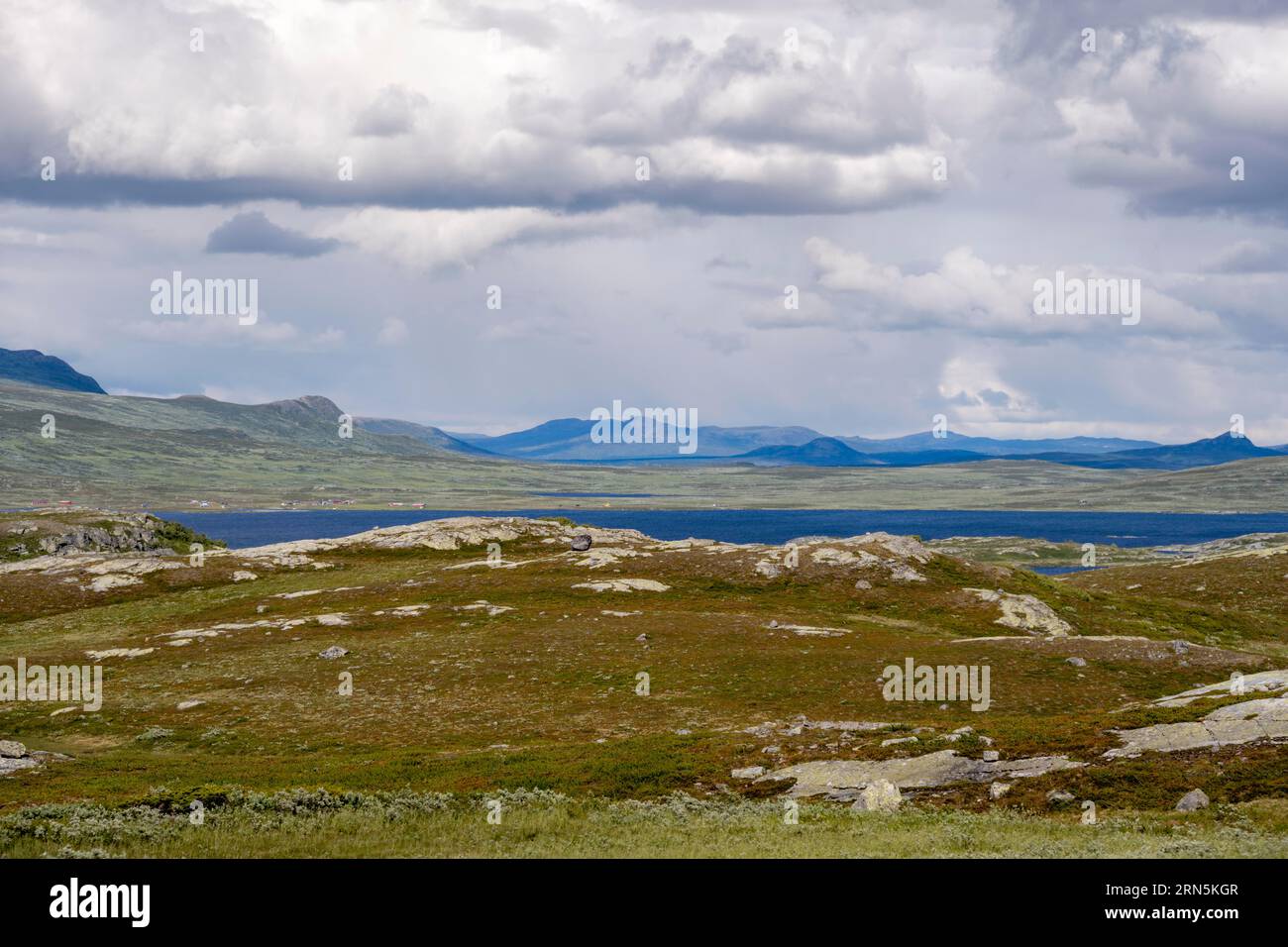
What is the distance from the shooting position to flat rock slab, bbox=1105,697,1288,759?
30.7m

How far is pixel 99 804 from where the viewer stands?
1128 inches

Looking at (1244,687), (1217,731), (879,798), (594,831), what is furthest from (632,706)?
(1244,687)

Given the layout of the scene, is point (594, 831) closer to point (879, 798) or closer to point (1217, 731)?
point (879, 798)

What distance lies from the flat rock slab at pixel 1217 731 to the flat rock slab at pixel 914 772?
116 inches

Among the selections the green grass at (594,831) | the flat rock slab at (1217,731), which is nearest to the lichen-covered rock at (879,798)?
the green grass at (594,831)

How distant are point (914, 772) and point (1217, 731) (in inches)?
418

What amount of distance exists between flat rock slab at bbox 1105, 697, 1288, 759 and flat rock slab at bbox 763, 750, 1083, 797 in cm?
295

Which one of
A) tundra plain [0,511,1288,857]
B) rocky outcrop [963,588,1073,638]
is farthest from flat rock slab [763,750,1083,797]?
rocky outcrop [963,588,1073,638]

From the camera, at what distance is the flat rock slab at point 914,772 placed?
30781mm

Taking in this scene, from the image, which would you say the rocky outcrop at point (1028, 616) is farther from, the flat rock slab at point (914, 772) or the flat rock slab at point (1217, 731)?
the flat rock slab at point (914, 772)
